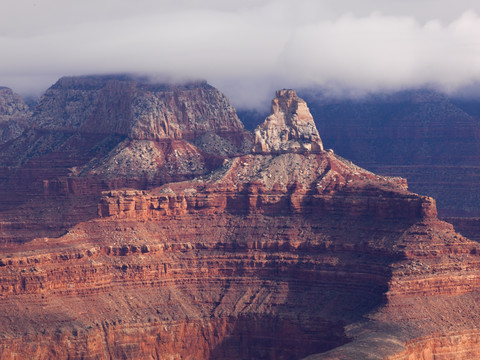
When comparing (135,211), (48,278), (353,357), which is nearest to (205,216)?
(135,211)

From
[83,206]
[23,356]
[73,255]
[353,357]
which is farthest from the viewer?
[83,206]

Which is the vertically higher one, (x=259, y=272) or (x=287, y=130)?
(x=287, y=130)

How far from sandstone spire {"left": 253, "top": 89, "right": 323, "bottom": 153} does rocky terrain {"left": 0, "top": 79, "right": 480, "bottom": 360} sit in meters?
0.18

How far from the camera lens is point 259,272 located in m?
168

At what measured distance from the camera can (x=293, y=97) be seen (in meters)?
182

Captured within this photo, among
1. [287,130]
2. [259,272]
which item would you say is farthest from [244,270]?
[287,130]

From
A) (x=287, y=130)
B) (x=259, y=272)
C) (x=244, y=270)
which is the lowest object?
(x=259, y=272)

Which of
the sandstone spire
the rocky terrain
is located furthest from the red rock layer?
the sandstone spire

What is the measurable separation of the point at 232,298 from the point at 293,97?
79.4ft

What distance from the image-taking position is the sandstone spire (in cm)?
17888

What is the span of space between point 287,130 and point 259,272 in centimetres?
1758

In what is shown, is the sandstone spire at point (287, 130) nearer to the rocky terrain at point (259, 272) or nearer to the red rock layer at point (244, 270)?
the rocky terrain at point (259, 272)

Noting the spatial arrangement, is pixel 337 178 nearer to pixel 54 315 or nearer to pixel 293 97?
pixel 293 97

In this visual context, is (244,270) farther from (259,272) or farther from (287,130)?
(287,130)
